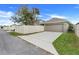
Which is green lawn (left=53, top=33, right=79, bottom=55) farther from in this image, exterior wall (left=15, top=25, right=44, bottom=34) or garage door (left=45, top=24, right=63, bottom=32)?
exterior wall (left=15, top=25, right=44, bottom=34)

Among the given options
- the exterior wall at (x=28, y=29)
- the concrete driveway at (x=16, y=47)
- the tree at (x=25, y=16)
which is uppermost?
the tree at (x=25, y=16)

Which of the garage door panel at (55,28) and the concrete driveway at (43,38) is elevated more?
the garage door panel at (55,28)

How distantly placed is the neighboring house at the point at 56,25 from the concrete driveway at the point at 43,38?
0.06 metres

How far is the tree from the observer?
3.29 meters

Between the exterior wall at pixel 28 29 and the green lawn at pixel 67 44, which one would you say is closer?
the green lawn at pixel 67 44

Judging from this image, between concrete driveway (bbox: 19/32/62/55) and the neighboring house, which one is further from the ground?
the neighboring house

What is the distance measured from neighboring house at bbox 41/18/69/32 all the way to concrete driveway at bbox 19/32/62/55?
6 centimetres

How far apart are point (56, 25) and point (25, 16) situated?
18.1 inches

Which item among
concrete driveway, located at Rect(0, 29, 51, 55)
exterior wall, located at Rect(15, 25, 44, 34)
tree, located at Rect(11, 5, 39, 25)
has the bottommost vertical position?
concrete driveway, located at Rect(0, 29, 51, 55)

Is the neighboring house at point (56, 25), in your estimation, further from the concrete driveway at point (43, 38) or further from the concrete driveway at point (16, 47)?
the concrete driveway at point (16, 47)

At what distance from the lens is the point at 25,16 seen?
10.9 ft

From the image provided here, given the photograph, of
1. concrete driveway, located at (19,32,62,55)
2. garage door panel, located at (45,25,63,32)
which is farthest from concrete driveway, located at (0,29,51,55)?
garage door panel, located at (45,25,63,32)

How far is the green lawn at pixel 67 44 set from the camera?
3240mm

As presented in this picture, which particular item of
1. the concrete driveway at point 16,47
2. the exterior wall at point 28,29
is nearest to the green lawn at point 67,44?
the concrete driveway at point 16,47
